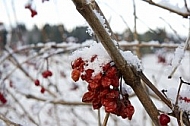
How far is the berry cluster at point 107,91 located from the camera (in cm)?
62

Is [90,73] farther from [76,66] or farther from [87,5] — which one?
[87,5]

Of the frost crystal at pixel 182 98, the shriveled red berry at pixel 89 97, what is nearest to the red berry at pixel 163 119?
the frost crystal at pixel 182 98

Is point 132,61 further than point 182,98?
No

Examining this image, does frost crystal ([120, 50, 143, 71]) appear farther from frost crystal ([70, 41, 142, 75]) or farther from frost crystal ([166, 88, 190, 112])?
frost crystal ([166, 88, 190, 112])

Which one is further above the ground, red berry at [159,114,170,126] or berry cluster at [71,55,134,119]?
berry cluster at [71,55,134,119]

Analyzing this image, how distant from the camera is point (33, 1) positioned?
1.66 m

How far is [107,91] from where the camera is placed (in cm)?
64

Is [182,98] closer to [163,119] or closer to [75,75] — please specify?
[163,119]

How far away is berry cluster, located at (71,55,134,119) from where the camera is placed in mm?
625

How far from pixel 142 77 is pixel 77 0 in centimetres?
18

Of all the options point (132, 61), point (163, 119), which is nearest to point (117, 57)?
point (132, 61)

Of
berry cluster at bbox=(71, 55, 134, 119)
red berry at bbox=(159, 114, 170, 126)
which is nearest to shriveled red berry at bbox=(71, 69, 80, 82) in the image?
berry cluster at bbox=(71, 55, 134, 119)

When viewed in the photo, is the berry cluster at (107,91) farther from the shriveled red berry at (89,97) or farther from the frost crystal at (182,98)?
the frost crystal at (182,98)

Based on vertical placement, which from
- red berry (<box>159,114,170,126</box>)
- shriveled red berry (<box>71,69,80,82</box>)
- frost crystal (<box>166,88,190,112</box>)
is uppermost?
shriveled red berry (<box>71,69,80,82</box>)
